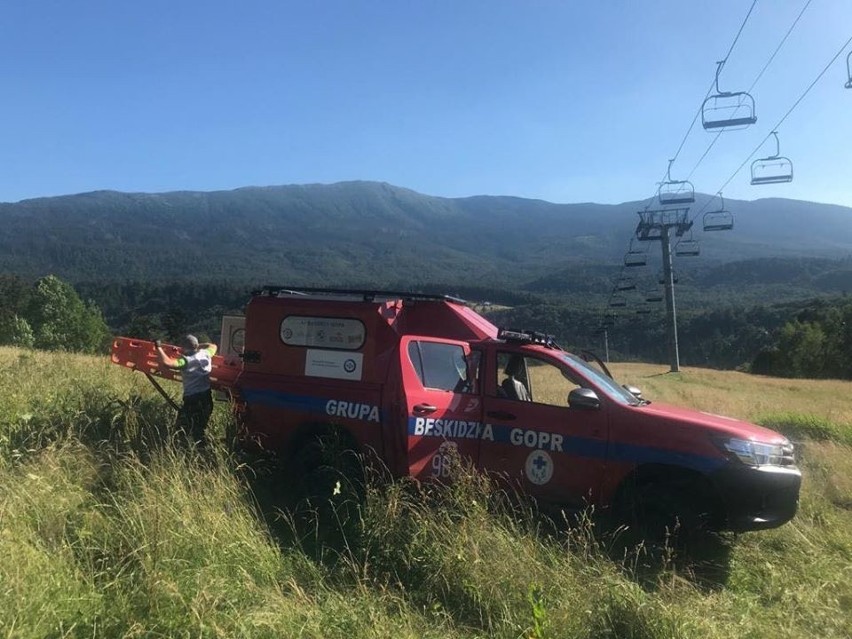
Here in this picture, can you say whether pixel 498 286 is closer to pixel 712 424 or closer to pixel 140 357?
pixel 140 357

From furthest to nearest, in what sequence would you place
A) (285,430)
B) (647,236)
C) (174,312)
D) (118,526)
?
(647,236), (174,312), (285,430), (118,526)

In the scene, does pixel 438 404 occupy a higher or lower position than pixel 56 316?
higher

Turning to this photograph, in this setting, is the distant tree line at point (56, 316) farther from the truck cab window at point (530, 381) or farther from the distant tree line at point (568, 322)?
the truck cab window at point (530, 381)

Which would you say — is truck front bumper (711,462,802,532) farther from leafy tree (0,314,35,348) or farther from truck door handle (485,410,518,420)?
leafy tree (0,314,35,348)

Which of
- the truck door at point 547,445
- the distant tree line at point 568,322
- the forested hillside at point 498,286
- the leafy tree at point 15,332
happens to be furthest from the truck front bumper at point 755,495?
the leafy tree at point 15,332

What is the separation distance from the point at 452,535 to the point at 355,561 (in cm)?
77

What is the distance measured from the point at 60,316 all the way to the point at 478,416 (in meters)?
63.1

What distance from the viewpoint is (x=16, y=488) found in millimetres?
5145

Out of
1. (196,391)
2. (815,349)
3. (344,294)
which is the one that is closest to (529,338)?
(344,294)

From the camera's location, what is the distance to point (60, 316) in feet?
200

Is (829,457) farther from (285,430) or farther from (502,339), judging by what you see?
(285,430)

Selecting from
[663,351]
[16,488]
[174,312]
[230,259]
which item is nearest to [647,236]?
[174,312]

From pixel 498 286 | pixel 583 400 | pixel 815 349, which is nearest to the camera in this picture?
pixel 583 400

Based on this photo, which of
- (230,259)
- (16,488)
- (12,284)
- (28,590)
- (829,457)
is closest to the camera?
(28,590)
